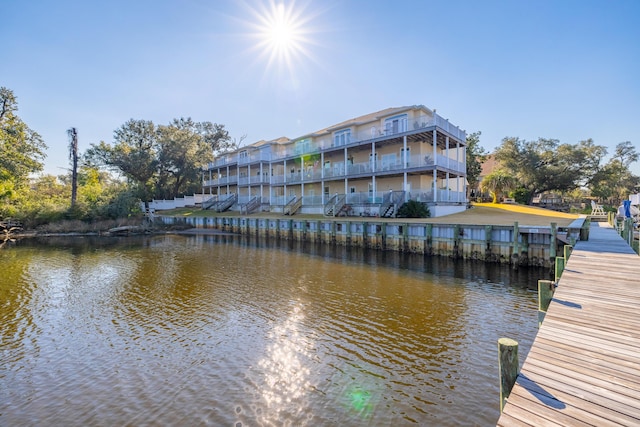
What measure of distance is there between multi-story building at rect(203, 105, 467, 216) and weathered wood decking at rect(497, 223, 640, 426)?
63.5 feet

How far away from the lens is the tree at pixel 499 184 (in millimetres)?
38406

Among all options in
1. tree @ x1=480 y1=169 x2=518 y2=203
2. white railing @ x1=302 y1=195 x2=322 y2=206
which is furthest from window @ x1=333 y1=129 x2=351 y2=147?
tree @ x1=480 y1=169 x2=518 y2=203

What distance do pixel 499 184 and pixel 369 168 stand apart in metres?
20.3

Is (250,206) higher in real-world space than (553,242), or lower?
higher

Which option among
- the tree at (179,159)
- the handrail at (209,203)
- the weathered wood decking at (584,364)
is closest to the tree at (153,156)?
the tree at (179,159)

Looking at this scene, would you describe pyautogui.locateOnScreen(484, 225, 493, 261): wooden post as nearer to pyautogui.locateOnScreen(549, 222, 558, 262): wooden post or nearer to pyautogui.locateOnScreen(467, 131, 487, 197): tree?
pyautogui.locateOnScreen(549, 222, 558, 262): wooden post

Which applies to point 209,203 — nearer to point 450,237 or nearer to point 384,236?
point 384,236

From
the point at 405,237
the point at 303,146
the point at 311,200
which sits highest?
the point at 303,146

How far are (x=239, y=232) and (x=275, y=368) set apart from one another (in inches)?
1199

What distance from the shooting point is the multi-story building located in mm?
Answer: 26438

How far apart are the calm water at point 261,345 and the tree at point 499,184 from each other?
28.0 m

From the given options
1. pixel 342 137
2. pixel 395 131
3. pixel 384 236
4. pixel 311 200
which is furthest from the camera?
pixel 311 200

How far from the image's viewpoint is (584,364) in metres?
3.87

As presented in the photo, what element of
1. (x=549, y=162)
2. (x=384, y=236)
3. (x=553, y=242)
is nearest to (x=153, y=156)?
(x=384, y=236)
